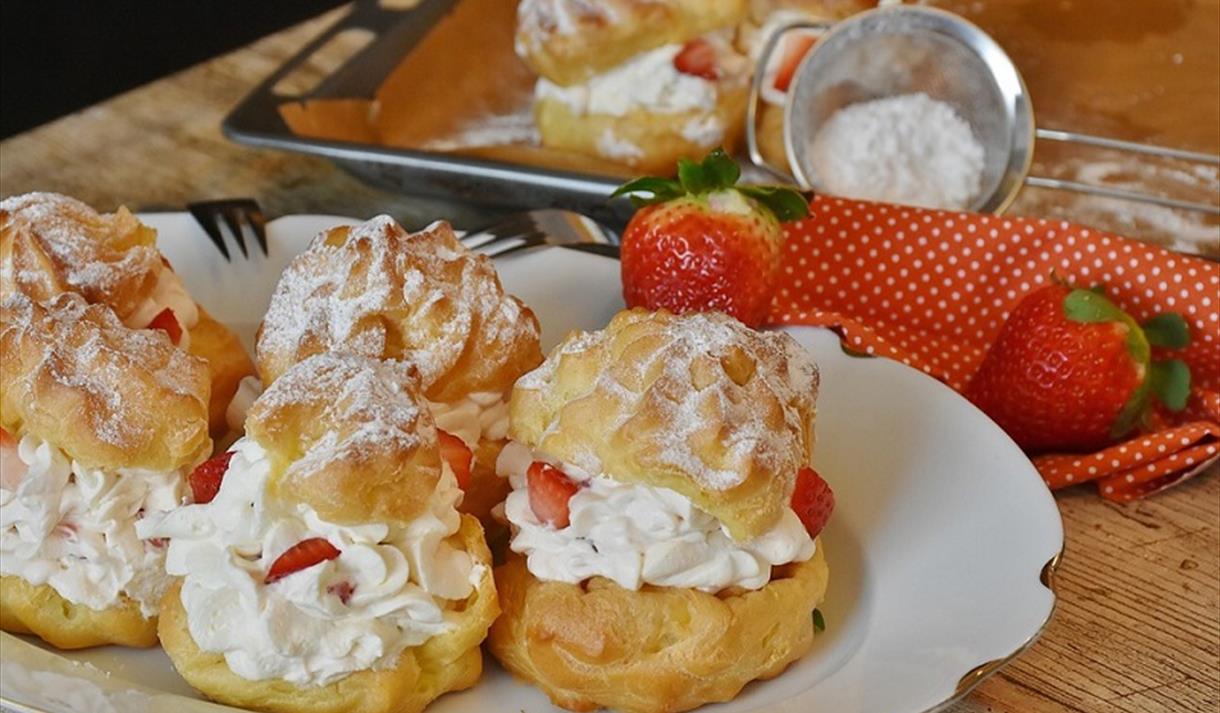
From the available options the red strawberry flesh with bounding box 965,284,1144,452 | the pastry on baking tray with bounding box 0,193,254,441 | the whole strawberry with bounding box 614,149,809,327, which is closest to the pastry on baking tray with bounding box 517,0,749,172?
the whole strawberry with bounding box 614,149,809,327

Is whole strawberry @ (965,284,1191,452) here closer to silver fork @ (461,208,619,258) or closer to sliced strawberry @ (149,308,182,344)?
silver fork @ (461,208,619,258)

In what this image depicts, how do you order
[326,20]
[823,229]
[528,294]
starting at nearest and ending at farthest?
[528,294]
[823,229]
[326,20]

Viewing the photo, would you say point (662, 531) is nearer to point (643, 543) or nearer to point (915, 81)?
point (643, 543)

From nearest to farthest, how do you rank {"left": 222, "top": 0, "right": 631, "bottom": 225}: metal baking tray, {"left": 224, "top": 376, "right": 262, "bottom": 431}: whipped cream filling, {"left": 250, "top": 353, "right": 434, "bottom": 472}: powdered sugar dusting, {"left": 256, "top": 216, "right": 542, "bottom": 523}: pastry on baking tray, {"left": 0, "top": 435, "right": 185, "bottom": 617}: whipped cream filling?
1. {"left": 250, "top": 353, "right": 434, "bottom": 472}: powdered sugar dusting
2. {"left": 0, "top": 435, "right": 185, "bottom": 617}: whipped cream filling
3. {"left": 256, "top": 216, "right": 542, "bottom": 523}: pastry on baking tray
4. {"left": 224, "top": 376, "right": 262, "bottom": 431}: whipped cream filling
5. {"left": 222, "top": 0, "right": 631, "bottom": 225}: metal baking tray

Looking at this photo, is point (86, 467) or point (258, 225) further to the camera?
point (258, 225)

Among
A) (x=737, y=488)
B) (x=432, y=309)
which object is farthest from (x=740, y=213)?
(x=737, y=488)

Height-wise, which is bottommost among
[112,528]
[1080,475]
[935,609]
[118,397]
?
[1080,475]

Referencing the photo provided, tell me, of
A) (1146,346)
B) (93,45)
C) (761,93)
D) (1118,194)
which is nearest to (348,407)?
(1146,346)

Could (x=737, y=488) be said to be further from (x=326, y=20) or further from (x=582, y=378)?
(x=326, y=20)
